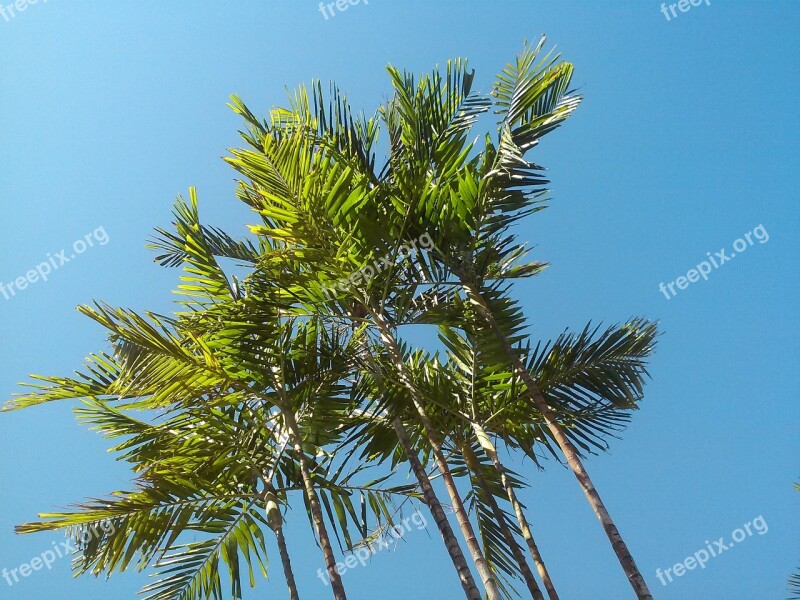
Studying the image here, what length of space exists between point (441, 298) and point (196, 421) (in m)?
2.38

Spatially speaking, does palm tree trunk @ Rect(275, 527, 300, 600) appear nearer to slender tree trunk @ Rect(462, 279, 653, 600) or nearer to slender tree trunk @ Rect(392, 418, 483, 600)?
slender tree trunk @ Rect(392, 418, 483, 600)

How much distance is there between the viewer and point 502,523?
18.2 ft

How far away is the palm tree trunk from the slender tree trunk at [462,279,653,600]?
2096 mm

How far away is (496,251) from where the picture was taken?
5.85m

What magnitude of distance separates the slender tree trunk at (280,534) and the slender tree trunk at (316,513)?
0.25 m

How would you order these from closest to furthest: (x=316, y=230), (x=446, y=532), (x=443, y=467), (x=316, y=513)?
1. (x=446, y=532)
2. (x=316, y=513)
3. (x=443, y=467)
4. (x=316, y=230)

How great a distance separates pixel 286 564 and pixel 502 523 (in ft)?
5.85

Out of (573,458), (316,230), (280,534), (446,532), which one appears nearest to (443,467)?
(446,532)

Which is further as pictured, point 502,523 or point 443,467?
Result: point 502,523

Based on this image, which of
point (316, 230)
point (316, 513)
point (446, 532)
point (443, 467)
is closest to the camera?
point (446, 532)

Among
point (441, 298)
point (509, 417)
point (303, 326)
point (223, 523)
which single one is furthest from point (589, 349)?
point (223, 523)

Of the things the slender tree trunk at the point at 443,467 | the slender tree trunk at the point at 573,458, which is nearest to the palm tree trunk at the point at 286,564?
the slender tree trunk at the point at 443,467

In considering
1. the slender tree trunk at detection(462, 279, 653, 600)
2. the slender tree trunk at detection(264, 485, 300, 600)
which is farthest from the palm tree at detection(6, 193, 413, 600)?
the slender tree trunk at detection(462, 279, 653, 600)

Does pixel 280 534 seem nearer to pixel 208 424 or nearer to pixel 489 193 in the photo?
pixel 208 424
